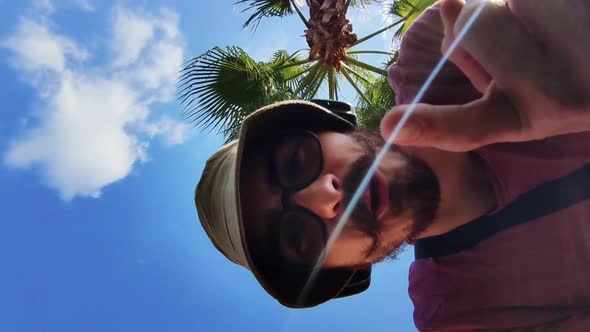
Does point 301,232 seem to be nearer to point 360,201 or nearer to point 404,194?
point 360,201

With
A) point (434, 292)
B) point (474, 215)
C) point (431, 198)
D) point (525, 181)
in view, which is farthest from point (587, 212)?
point (434, 292)

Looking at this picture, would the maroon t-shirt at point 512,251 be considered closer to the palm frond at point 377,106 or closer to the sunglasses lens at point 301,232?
the sunglasses lens at point 301,232

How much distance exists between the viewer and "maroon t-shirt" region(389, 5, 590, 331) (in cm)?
105

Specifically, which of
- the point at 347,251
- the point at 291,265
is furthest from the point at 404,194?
the point at 291,265

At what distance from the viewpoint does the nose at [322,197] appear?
1.31 m

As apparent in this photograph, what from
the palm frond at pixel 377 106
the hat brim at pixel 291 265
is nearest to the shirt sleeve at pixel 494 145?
the hat brim at pixel 291 265

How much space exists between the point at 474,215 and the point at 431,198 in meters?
0.15

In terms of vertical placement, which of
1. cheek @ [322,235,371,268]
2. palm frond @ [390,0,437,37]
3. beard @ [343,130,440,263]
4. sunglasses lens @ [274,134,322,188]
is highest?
palm frond @ [390,0,437,37]

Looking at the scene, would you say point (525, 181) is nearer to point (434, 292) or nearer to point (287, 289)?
point (434, 292)

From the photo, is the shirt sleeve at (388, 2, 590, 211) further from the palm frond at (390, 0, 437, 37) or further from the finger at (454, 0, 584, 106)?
the palm frond at (390, 0, 437, 37)

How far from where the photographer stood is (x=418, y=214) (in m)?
1.34

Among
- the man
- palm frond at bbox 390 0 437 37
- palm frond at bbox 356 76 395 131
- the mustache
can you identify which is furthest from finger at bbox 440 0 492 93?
palm frond at bbox 390 0 437 37

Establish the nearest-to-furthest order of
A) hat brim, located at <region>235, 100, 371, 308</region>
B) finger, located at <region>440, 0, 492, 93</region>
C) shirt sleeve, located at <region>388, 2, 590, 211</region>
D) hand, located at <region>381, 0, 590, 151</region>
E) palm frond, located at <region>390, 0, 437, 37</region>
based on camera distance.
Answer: hand, located at <region>381, 0, 590, 151</region>
finger, located at <region>440, 0, 492, 93</region>
shirt sleeve, located at <region>388, 2, 590, 211</region>
hat brim, located at <region>235, 100, 371, 308</region>
palm frond, located at <region>390, 0, 437, 37</region>

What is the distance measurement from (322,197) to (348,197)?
0.10 metres
